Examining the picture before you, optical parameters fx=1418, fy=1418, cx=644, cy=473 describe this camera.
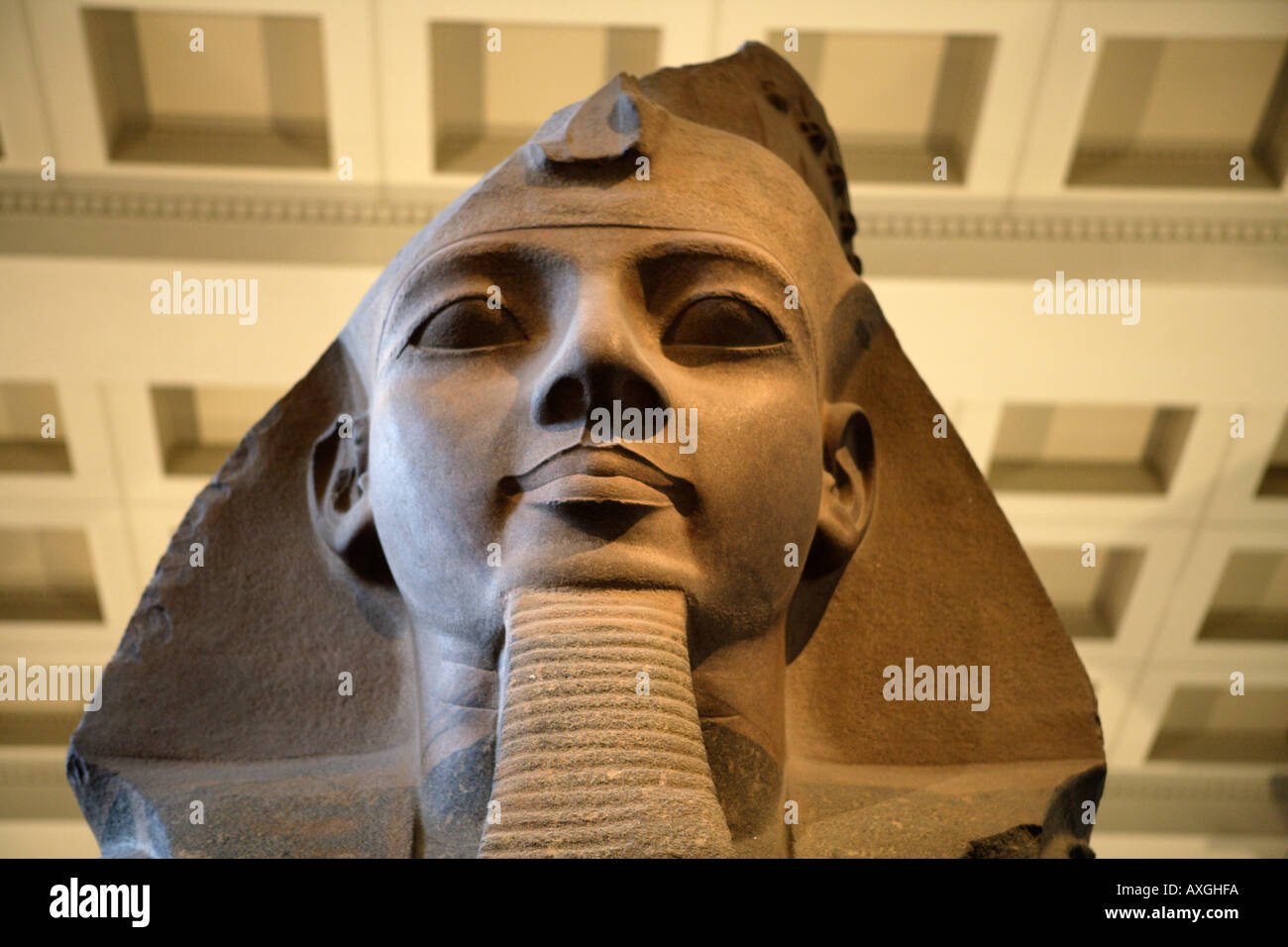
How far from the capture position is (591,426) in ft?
7.92

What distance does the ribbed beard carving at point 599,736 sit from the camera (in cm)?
210

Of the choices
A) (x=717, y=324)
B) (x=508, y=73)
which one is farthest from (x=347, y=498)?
(x=508, y=73)

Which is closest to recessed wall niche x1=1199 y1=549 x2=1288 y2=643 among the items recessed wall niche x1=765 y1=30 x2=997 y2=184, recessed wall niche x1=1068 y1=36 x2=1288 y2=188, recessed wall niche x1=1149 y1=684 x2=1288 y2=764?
recessed wall niche x1=1149 y1=684 x2=1288 y2=764

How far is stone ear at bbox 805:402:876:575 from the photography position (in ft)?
9.42

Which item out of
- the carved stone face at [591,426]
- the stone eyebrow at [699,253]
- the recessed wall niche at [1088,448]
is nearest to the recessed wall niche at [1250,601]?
the recessed wall niche at [1088,448]

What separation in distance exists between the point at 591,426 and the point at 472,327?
1.17 ft

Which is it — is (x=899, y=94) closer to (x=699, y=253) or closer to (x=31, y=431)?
(x=699, y=253)

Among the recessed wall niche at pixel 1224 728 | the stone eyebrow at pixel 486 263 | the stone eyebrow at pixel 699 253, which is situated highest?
the stone eyebrow at pixel 699 253

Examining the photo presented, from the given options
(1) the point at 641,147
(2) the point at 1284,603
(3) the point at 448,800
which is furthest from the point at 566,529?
(2) the point at 1284,603

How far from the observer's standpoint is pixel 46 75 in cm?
459

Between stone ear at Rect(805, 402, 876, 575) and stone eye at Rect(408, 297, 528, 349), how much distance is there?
71cm

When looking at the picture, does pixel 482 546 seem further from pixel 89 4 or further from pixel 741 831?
pixel 89 4

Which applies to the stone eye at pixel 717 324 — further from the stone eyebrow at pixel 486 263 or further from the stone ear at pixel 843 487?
the stone ear at pixel 843 487

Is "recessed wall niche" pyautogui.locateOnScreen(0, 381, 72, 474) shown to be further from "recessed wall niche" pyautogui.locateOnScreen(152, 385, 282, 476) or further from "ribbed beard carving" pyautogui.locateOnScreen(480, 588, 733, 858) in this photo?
"ribbed beard carving" pyautogui.locateOnScreen(480, 588, 733, 858)
